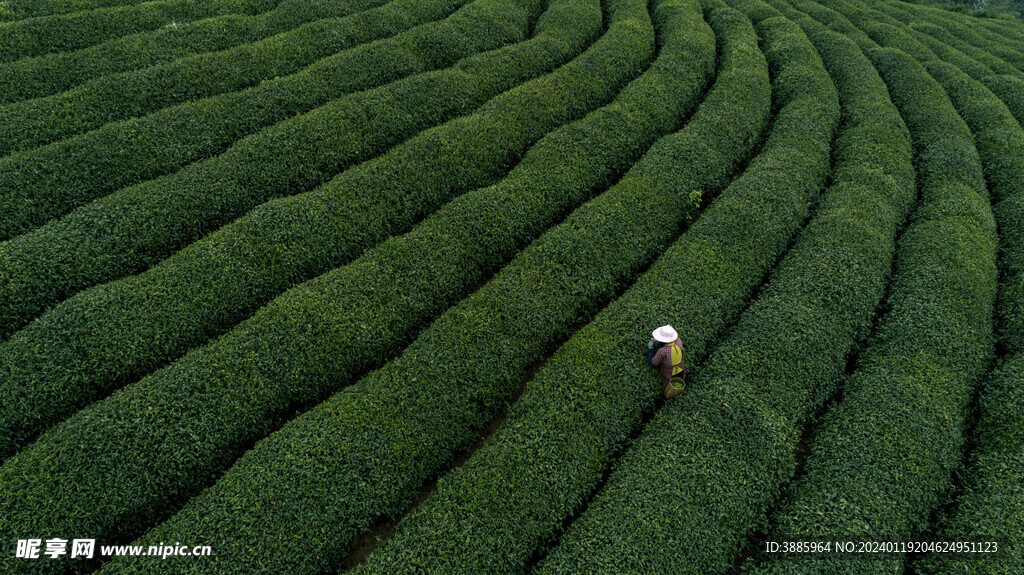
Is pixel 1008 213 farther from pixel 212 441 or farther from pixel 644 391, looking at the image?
pixel 212 441

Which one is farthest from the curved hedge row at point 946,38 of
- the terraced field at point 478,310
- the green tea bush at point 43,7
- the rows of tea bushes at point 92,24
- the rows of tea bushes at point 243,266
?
the green tea bush at point 43,7

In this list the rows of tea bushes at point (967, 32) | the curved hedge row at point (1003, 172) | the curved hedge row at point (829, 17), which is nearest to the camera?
the curved hedge row at point (1003, 172)

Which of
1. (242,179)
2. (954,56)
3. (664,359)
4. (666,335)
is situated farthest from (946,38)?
(242,179)

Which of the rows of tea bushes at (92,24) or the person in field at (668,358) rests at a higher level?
the rows of tea bushes at (92,24)

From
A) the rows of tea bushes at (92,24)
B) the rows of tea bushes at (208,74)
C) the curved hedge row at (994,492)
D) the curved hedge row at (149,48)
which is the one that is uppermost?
the rows of tea bushes at (92,24)

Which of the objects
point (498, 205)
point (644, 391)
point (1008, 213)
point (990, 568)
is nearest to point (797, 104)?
point (1008, 213)

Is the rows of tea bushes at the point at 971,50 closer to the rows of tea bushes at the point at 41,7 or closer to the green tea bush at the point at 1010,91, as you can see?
the green tea bush at the point at 1010,91

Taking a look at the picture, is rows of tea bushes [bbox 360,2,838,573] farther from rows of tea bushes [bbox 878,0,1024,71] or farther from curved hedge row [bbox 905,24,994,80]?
rows of tea bushes [bbox 878,0,1024,71]
